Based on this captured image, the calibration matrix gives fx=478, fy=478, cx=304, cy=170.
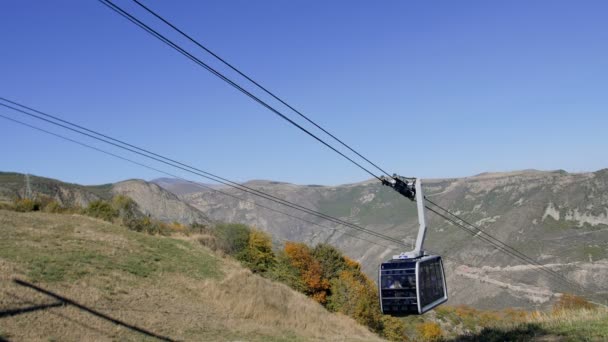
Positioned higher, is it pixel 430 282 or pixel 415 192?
pixel 415 192

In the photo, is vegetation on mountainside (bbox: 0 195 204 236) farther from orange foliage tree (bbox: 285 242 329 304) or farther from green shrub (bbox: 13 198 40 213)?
orange foliage tree (bbox: 285 242 329 304)

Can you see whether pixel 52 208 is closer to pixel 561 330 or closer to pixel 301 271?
pixel 301 271

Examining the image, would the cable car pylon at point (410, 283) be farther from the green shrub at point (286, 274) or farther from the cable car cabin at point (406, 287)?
the green shrub at point (286, 274)

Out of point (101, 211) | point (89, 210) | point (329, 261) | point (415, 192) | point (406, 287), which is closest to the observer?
point (406, 287)

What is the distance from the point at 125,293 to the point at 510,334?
2348cm

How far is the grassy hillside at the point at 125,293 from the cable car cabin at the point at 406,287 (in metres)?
10.1

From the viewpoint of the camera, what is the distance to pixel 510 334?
2027 centimetres

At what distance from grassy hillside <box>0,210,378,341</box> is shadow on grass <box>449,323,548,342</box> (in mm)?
13247

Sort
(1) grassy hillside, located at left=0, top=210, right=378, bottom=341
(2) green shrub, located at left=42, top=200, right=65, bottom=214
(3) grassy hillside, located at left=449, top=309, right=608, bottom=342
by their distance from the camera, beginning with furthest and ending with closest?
(2) green shrub, located at left=42, top=200, right=65, bottom=214, (1) grassy hillside, located at left=0, top=210, right=378, bottom=341, (3) grassy hillside, located at left=449, top=309, right=608, bottom=342

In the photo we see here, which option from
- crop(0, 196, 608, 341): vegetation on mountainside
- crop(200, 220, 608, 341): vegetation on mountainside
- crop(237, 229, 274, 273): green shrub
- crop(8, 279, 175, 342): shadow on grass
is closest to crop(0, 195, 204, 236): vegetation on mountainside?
crop(0, 196, 608, 341): vegetation on mountainside

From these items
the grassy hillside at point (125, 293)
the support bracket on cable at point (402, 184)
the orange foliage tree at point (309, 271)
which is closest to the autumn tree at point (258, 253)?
the orange foliage tree at point (309, 271)

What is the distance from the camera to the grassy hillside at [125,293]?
920 inches

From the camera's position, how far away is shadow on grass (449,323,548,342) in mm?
18967

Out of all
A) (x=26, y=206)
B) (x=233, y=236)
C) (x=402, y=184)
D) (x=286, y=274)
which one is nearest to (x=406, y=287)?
(x=402, y=184)
